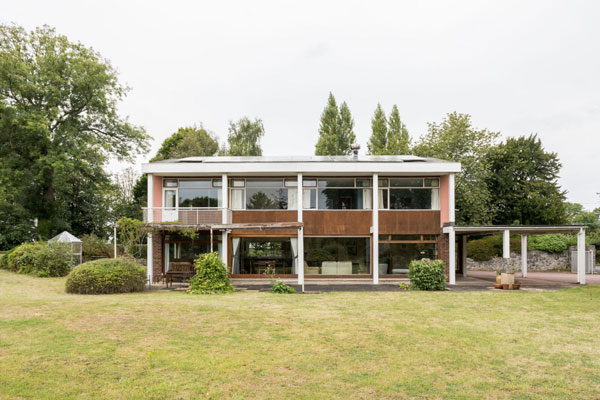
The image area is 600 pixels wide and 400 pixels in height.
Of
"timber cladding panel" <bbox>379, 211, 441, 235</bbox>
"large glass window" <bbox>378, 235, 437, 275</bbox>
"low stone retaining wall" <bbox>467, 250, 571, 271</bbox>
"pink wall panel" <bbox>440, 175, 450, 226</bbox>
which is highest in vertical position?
"pink wall panel" <bbox>440, 175, 450, 226</bbox>

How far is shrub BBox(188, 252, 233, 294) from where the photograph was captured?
1470cm

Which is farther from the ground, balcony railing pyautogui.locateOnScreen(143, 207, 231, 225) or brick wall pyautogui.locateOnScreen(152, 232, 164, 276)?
balcony railing pyautogui.locateOnScreen(143, 207, 231, 225)

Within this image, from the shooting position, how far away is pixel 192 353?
6.90m

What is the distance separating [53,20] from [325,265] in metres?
23.0

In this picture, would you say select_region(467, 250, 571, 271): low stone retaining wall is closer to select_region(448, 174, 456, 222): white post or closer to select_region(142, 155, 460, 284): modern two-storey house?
select_region(448, 174, 456, 222): white post

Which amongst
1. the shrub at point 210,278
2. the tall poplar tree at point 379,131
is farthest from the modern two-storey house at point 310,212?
the tall poplar tree at point 379,131

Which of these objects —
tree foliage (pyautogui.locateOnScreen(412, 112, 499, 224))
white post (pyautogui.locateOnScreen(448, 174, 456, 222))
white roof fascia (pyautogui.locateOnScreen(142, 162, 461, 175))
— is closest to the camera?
white roof fascia (pyautogui.locateOnScreen(142, 162, 461, 175))

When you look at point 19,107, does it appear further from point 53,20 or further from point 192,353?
point 192,353

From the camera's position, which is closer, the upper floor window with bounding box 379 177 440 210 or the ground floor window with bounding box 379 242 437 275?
the ground floor window with bounding box 379 242 437 275

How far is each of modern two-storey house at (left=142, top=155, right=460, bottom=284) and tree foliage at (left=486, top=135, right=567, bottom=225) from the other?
52.3 feet

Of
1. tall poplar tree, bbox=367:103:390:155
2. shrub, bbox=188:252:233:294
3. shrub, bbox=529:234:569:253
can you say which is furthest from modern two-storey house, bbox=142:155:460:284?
tall poplar tree, bbox=367:103:390:155

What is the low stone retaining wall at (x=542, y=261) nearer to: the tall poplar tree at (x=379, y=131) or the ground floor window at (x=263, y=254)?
the ground floor window at (x=263, y=254)

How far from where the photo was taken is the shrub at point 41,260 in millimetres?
19891

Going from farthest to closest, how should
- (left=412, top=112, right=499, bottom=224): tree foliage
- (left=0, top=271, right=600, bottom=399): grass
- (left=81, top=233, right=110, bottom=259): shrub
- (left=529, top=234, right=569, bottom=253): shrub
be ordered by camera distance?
1. (left=529, top=234, right=569, bottom=253): shrub
2. (left=412, top=112, right=499, bottom=224): tree foliage
3. (left=81, top=233, right=110, bottom=259): shrub
4. (left=0, top=271, right=600, bottom=399): grass
